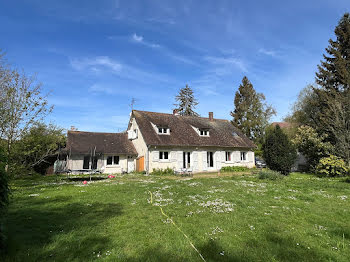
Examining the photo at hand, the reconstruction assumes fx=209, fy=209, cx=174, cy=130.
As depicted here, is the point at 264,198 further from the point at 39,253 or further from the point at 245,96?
the point at 245,96

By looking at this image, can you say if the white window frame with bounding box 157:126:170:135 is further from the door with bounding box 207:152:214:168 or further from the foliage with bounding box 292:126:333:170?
the foliage with bounding box 292:126:333:170

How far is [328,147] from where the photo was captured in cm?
2123

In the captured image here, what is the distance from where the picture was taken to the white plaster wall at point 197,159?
2322 centimetres

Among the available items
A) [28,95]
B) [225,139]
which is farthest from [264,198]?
[225,139]

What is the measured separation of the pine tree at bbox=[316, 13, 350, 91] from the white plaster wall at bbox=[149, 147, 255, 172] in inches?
524

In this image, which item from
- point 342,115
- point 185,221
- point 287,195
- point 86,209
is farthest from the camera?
point 342,115

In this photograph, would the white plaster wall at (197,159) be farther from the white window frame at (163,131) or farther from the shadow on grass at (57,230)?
the shadow on grass at (57,230)

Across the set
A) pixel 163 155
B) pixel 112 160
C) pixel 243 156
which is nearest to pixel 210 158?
pixel 243 156

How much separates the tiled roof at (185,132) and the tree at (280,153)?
6310 millimetres

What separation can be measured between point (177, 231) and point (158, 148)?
1797 cm

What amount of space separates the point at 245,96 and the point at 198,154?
83.6 feet

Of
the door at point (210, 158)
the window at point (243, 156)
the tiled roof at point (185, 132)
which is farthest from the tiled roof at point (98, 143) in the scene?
the window at point (243, 156)

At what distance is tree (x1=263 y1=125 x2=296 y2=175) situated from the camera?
20.7 m

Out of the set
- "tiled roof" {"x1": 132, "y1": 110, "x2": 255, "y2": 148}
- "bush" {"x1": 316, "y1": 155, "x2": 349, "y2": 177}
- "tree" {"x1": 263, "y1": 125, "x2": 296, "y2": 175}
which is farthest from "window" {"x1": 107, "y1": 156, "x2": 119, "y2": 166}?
"bush" {"x1": 316, "y1": 155, "x2": 349, "y2": 177}
